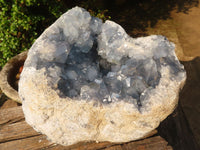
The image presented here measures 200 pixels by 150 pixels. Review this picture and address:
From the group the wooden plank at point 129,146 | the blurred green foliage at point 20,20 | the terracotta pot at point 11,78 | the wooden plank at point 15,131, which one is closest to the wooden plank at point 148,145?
the wooden plank at point 129,146

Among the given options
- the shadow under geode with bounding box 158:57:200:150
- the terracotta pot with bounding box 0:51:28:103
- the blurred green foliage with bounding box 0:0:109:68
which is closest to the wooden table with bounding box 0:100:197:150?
the terracotta pot with bounding box 0:51:28:103

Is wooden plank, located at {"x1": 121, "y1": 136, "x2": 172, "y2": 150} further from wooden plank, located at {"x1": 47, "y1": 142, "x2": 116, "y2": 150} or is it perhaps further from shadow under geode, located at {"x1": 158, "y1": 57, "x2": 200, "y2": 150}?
shadow under geode, located at {"x1": 158, "y1": 57, "x2": 200, "y2": 150}

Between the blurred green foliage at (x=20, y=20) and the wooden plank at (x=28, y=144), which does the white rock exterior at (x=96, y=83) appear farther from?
the blurred green foliage at (x=20, y=20)

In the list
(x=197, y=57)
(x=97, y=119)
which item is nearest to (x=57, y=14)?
(x=97, y=119)

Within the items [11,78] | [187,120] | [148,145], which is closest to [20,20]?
[11,78]

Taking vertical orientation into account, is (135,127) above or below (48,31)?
below

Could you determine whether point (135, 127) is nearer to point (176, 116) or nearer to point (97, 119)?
point (97, 119)
